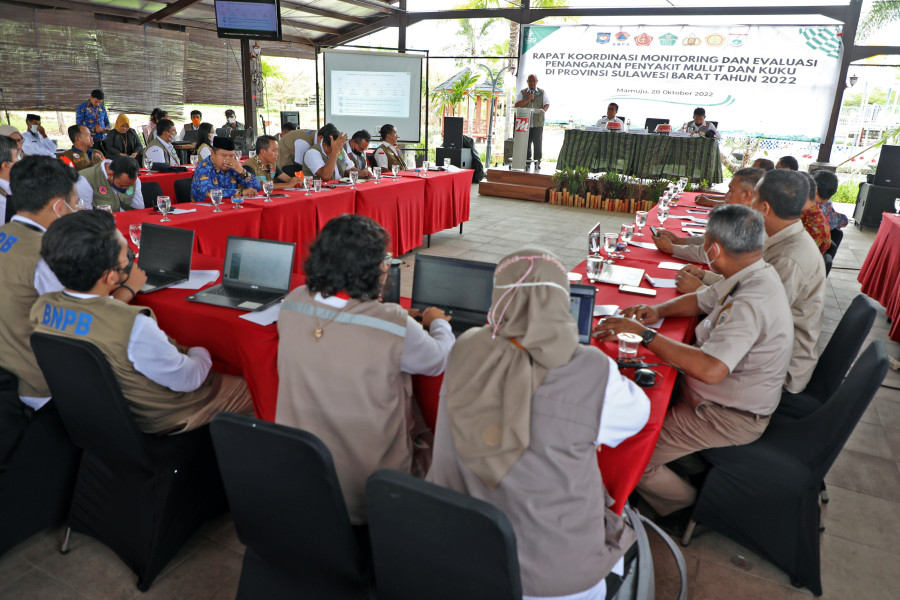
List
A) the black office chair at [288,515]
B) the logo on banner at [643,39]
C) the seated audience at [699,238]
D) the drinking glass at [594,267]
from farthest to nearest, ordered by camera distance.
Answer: the logo on banner at [643,39]
the seated audience at [699,238]
the drinking glass at [594,267]
the black office chair at [288,515]

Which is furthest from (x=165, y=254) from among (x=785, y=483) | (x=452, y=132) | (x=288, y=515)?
(x=452, y=132)

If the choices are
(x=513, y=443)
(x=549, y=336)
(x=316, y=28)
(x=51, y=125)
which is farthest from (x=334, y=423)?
(x=316, y=28)

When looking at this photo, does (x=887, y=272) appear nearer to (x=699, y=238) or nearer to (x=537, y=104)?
(x=699, y=238)

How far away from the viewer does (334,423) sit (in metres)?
1.56

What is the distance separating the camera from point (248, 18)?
8109mm

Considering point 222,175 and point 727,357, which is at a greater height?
point 222,175

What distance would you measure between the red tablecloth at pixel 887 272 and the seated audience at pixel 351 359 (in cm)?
422

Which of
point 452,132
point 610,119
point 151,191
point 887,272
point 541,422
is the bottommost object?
point 887,272

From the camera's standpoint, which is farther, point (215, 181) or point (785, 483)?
point (215, 181)

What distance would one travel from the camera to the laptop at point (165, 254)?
2.62 meters

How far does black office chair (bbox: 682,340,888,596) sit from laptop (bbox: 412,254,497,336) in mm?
994

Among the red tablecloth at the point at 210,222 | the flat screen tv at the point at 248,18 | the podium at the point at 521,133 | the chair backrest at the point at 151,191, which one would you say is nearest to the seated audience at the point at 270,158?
the chair backrest at the point at 151,191

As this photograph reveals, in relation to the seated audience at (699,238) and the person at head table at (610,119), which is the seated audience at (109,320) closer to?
the seated audience at (699,238)

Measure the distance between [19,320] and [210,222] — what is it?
1.83 meters
